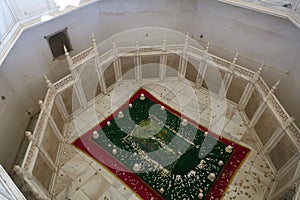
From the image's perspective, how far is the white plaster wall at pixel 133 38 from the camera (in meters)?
5.16

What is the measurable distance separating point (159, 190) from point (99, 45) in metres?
4.74

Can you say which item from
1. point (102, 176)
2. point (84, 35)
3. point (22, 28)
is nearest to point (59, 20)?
point (84, 35)

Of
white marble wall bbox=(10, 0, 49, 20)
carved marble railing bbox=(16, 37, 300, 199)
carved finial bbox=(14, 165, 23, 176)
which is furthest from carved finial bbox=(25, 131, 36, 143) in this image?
white marble wall bbox=(10, 0, 49, 20)

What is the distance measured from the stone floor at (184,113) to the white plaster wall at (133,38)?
51.0 inches

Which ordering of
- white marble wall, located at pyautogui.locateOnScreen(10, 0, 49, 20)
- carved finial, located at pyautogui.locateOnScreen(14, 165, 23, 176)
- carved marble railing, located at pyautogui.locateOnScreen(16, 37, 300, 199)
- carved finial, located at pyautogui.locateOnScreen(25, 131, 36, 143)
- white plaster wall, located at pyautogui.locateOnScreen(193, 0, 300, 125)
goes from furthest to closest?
white plaster wall, located at pyautogui.locateOnScreen(193, 0, 300, 125) → carved marble railing, located at pyautogui.locateOnScreen(16, 37, 300, 199) → white marble wall, located at pyautogui.locateOnScreen(10, 0, 49, 20) → carved finial, located at pyautogui.locateOnScreen(25, 131, 36, 143) → carved finial, located at pyautogui.locateOnScreen(14, 165, 23, 176)

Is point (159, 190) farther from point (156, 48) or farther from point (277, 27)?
point (277, 27)

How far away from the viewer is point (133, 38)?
22.9 feet

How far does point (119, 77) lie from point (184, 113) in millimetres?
2469

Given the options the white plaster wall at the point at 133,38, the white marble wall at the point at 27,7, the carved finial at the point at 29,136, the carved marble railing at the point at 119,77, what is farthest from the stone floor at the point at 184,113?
the white marble wall at the point at 27,7

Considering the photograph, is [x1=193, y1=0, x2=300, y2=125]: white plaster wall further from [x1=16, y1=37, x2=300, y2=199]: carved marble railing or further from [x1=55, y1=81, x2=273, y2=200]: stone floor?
[x1=55, y1=81, x2=273, y2=200]: stone floor

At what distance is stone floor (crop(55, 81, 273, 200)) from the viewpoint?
16.2 feet

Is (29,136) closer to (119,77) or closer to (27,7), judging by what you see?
(27,7)

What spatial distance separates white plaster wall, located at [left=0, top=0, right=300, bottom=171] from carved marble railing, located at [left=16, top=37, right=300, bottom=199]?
2.32 feet

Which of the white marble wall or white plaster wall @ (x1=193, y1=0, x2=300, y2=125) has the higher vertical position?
the white marble wall
